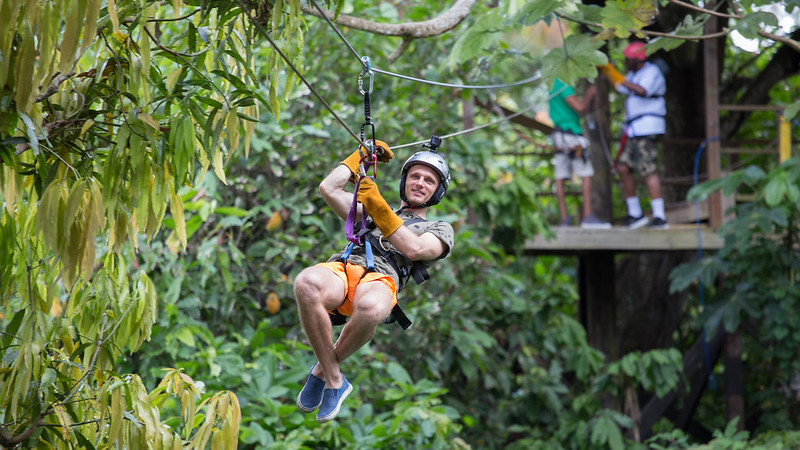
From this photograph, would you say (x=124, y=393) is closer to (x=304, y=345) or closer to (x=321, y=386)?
(x=321, y=386)

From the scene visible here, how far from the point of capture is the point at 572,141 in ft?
25.3

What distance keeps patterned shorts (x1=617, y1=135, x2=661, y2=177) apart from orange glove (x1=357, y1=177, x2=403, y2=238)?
4568 mm

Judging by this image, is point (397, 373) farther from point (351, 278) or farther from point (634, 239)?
point (351, 278)

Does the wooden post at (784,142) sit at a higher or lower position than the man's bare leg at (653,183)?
higher

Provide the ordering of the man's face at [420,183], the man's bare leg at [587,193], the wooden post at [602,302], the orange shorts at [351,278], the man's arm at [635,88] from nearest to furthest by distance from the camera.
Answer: the orange shorts at [351,278] → the man's face at [420,183] → the man's arm at [635,88] → the man's bare leg at [587,193] → the wooden post at [602,302]

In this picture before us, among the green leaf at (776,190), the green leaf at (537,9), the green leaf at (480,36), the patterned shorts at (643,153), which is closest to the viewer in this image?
the green leaf at (537,9)

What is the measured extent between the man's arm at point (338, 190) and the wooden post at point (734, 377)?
5.80 m

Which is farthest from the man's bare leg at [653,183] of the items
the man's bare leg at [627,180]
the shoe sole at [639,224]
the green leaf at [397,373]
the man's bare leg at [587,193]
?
the green leaf at [397,373]

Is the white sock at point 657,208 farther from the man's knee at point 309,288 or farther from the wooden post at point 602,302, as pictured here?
the man's knee at point 309,288

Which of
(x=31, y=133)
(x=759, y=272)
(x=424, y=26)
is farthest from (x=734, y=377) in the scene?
(x=31, y=133)

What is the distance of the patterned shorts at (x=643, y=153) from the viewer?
738 cm

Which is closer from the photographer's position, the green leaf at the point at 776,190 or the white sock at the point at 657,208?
the green leaf at the point at 776,190

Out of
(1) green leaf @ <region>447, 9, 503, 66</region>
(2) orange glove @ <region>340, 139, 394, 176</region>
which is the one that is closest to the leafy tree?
(1) green leaf @ <region>447, 9, 503, 66</region>

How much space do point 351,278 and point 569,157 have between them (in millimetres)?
4844
